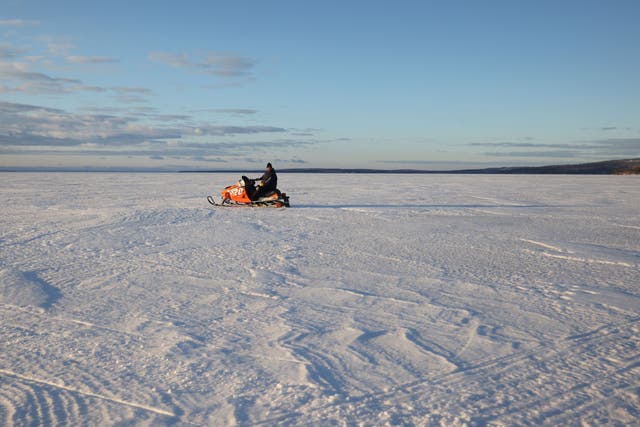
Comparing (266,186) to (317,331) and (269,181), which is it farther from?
(317,331)

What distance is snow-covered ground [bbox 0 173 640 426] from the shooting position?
253 cm

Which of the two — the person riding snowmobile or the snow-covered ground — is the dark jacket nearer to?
the person riding snowmobile

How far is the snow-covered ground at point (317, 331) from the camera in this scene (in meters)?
2.53

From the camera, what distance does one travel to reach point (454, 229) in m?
8.73

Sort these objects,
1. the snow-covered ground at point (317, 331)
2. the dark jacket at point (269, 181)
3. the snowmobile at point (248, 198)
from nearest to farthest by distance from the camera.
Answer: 1. the snow-covered ground at point (317, 331)
2. the dark jacket at point (269, 181)
3. the snowmobile at point (248, 198)

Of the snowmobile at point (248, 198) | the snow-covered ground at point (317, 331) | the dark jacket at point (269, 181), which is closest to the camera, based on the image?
the snow-covered ground at point (317, 331)

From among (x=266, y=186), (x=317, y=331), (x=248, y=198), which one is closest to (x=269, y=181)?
(x=266, y=186)

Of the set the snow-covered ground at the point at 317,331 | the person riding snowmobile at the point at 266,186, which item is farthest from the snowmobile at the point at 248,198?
the snow-covered ground at the point at 317,331

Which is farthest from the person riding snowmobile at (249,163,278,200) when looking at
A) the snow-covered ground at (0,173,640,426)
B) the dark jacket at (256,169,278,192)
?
the snow-covered ground at (0,173,640,426)

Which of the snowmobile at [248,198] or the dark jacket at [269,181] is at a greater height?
the dark jacket at [269,181]

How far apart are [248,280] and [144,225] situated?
174 inches

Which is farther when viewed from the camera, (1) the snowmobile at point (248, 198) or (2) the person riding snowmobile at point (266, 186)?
(1) the snowmobile at point (248, 198)

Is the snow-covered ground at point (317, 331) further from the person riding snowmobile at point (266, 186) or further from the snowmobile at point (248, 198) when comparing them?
the snowmobile at point (248, 198)

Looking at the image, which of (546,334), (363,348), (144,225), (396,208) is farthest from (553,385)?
(396,208)
